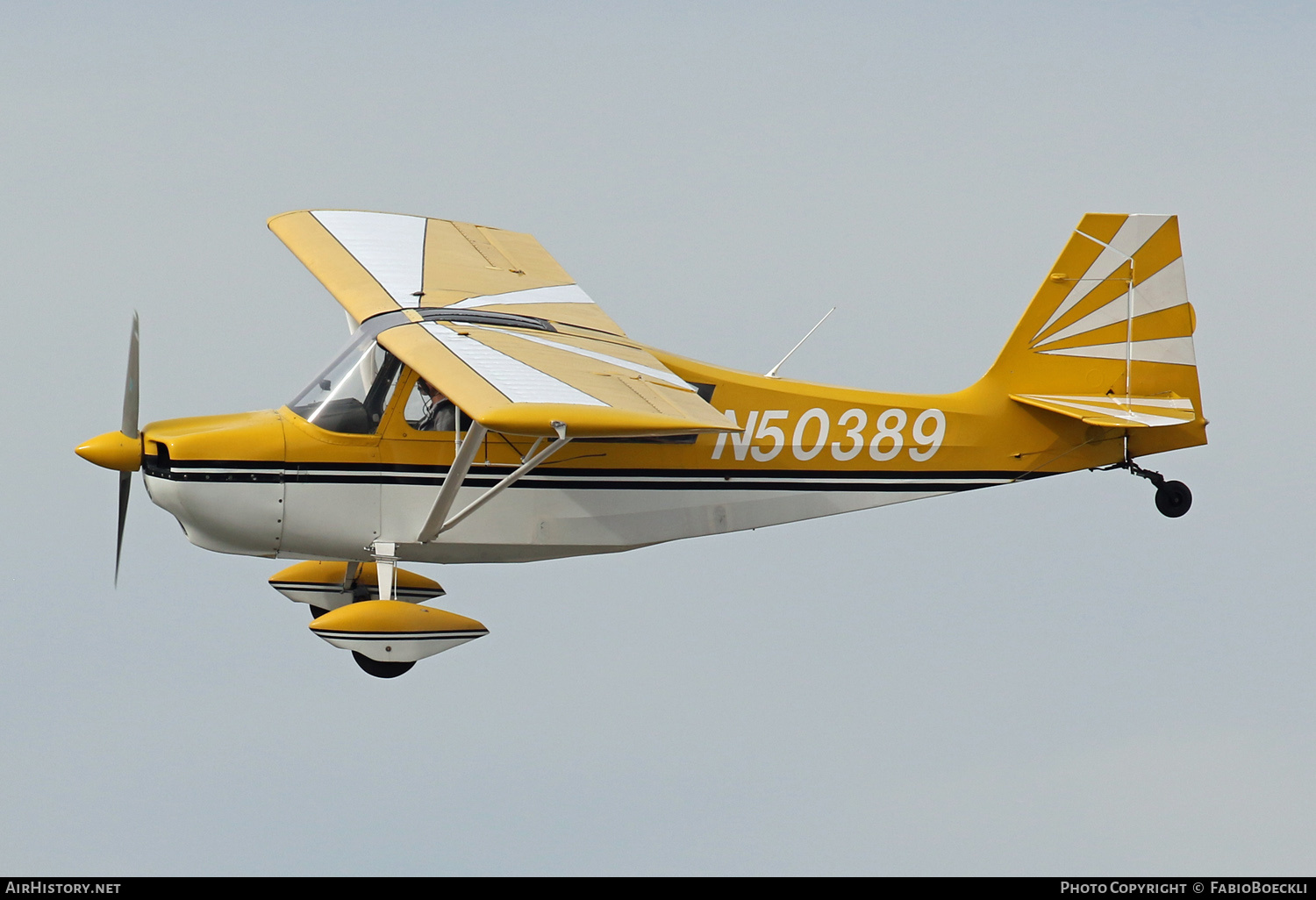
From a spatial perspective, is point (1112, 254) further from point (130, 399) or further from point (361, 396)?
point (130, 399)

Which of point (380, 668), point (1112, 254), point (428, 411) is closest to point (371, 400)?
point (428, 411)

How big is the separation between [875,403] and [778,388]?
0.73 meters

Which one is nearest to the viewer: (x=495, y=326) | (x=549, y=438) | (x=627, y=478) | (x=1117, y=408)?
(x=549, y=438)

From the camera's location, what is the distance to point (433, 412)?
12109 mm

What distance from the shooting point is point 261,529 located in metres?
12.0

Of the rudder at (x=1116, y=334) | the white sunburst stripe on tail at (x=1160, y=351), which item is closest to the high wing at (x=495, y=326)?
the rudder at (x=1116, y=334)

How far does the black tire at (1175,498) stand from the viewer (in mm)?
13188

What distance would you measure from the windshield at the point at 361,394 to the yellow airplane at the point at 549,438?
0.04 feet

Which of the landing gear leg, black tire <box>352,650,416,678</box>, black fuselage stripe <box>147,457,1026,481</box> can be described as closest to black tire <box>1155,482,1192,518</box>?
the landing gear leg

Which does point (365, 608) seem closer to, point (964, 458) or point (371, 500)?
point (371, 500)

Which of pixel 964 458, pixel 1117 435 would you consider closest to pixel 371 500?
pixel 964 458

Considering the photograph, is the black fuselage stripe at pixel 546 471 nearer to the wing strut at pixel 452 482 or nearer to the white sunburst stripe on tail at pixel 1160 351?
the wing strut at pixel 452 482

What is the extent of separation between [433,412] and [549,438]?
4.14ft

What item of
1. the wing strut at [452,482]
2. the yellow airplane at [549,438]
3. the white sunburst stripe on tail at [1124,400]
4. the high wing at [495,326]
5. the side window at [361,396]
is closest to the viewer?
the high wing at [495,326]
